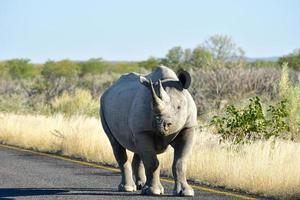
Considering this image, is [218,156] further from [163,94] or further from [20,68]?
[20,68]

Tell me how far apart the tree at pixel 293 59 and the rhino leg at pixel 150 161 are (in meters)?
36.7

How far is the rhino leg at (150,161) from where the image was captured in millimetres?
10906

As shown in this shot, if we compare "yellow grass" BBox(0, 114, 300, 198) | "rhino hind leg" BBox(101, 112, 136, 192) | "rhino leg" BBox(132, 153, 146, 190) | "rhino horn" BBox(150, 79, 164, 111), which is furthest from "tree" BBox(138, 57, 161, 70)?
"rhino horn" BBox(150, 79, 164, 111)

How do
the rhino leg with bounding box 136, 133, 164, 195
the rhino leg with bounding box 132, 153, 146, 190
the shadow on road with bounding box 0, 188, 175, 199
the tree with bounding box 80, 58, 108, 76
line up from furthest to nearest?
the tree with bounding box 80, 58, 108, 76 → the rhino leg with bounding box 132, 153, 146, 190 → the shadow on road with bounding box 0, 188, 175, 199 → the rhino leg with bounding box 136, 133, 164, 195

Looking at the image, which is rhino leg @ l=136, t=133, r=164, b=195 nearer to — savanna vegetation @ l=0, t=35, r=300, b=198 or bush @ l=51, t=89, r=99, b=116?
savanna vegetation @ l=0, t=35, r=300, b=198

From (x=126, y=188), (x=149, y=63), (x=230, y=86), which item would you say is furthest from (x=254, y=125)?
(x=149, y=63)

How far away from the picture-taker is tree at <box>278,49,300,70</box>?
49862 mm

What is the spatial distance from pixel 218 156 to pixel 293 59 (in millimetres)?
41188

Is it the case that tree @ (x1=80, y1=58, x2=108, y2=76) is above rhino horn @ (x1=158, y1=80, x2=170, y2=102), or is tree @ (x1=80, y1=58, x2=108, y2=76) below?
above

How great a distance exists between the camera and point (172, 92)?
1073 centimetres

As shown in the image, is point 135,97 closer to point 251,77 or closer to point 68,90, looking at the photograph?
point 251,77

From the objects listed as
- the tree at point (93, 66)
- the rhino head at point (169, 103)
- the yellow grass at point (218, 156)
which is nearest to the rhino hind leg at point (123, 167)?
the yellow grass at point (218, 156)

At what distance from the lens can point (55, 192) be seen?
11.9 m

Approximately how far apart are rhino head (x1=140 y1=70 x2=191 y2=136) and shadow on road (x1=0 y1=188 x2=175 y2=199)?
158cm
